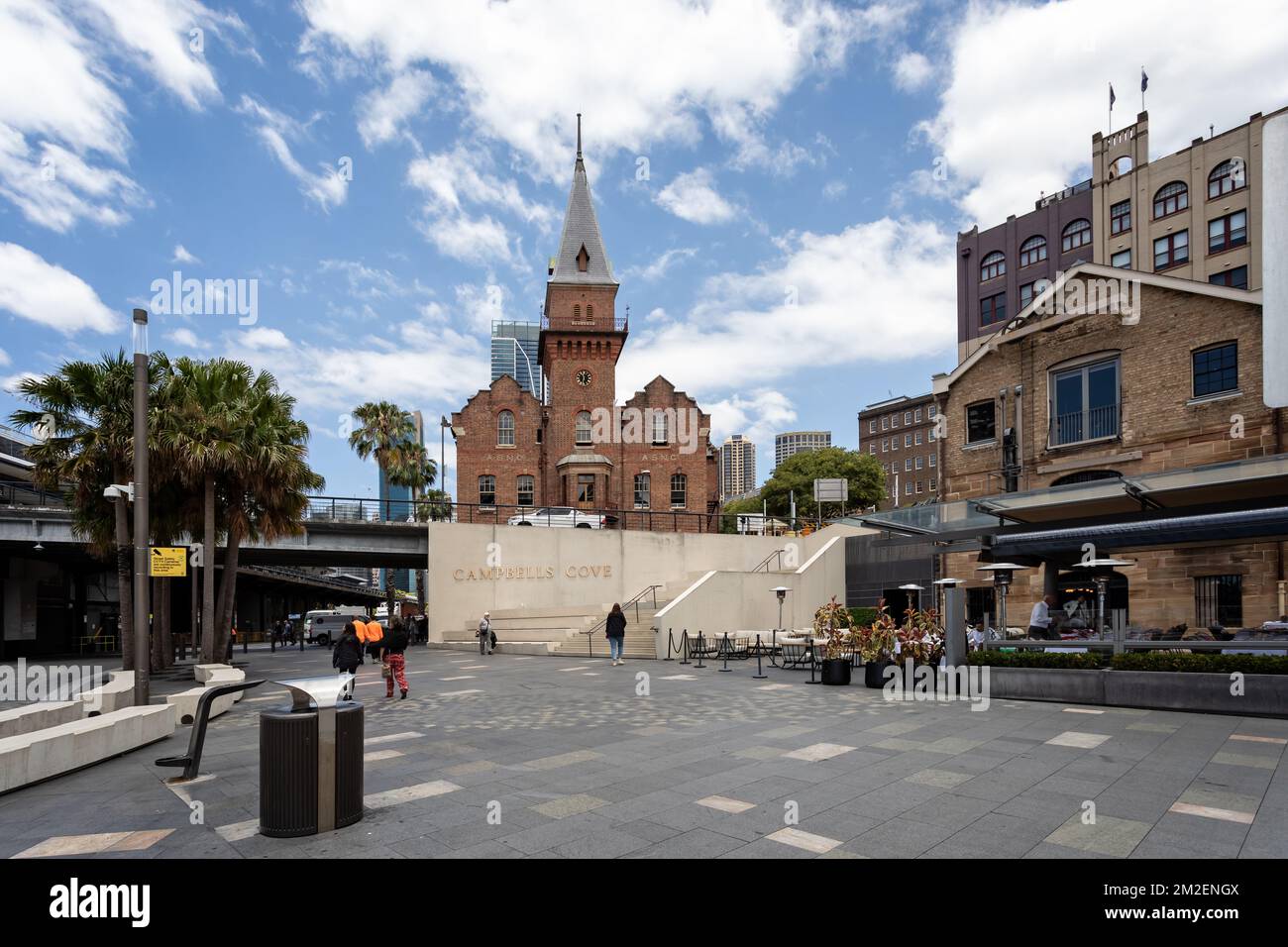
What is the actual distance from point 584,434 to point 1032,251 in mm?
31927

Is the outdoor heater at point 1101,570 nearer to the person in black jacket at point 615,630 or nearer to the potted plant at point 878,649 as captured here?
the potted plant at point 878,649

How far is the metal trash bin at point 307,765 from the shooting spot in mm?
6219

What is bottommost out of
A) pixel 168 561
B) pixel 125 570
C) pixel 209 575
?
pixel 209 575

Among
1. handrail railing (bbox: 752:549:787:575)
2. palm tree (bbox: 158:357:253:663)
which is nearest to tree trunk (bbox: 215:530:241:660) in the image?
palm tree (bbox: 158:357:253:663)

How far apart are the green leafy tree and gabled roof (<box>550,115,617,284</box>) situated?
25810mm

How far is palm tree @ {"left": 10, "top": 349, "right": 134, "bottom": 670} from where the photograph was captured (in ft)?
63.9

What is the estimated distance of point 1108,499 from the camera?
60.3ft

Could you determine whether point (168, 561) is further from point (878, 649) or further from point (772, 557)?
point (772, 557)

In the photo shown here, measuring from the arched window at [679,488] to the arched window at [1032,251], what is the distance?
2682 cm

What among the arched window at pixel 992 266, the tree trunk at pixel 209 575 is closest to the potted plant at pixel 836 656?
the tree trunk at pixel 209 575

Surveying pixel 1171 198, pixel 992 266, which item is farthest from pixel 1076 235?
pixel 1171 198
